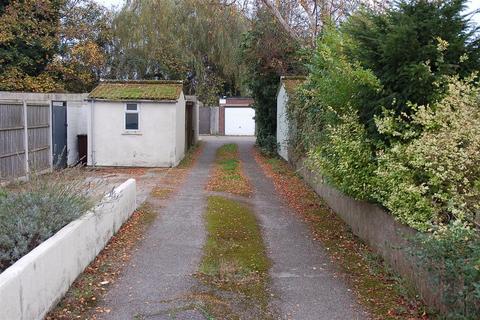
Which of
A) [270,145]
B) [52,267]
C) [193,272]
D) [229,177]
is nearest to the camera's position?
[52,267]

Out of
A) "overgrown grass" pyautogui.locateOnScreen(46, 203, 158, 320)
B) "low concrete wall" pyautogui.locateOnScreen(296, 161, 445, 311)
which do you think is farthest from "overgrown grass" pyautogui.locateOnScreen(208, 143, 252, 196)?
"overgrown grass" pyautogui.locateOnScreen(46, 203, 158, 320)

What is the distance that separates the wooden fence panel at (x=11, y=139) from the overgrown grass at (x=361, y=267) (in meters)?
6.50

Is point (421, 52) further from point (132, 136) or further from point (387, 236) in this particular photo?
point (132, 136)

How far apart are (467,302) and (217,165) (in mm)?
16007

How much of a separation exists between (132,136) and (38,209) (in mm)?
13164

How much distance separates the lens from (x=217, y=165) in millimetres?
19828

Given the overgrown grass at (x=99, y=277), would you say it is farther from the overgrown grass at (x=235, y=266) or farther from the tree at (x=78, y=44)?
the tree at (x=78, y=44)

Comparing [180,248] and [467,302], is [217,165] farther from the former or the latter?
[467,302]

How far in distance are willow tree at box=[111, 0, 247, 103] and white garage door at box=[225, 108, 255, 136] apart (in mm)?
5301

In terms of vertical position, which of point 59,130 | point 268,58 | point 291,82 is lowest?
point 59,130

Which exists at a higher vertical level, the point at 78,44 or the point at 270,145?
the point at 78,44

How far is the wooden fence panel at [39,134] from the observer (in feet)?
44.4

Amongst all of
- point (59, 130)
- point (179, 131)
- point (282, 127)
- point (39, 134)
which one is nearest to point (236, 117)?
point (282, 127)

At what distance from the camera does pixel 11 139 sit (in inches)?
485
